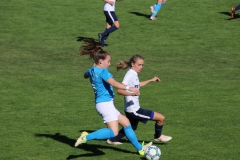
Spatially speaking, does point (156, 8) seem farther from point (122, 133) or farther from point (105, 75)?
point (105, 75)

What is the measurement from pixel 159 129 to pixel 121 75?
693 cm

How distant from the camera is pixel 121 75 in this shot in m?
18.0

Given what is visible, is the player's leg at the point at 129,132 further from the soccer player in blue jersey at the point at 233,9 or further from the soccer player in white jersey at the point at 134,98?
the soccer player in blue jersey at the point at 233,9

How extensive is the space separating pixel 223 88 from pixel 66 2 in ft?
46.1

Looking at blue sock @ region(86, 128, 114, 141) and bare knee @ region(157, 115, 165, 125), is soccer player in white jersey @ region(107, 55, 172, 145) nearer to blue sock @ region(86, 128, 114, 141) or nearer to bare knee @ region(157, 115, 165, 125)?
bare knee @ region(157, 115, 165, 125)

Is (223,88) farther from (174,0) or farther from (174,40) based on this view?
(174,0)

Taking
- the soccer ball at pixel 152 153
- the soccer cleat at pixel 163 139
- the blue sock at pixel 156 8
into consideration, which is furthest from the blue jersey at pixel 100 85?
the blue sock at pixel 156 8

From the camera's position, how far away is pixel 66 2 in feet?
93.4

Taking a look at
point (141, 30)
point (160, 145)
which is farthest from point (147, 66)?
point (160, 145)

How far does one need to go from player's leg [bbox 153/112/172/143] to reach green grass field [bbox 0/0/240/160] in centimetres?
21

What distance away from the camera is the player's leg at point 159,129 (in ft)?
36.1

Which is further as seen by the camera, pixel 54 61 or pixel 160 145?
pixel 54 61

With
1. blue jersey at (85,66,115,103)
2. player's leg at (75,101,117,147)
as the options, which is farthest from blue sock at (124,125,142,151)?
blue jersey at (85,66,115,103)

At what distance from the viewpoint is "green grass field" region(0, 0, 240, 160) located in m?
11.3
